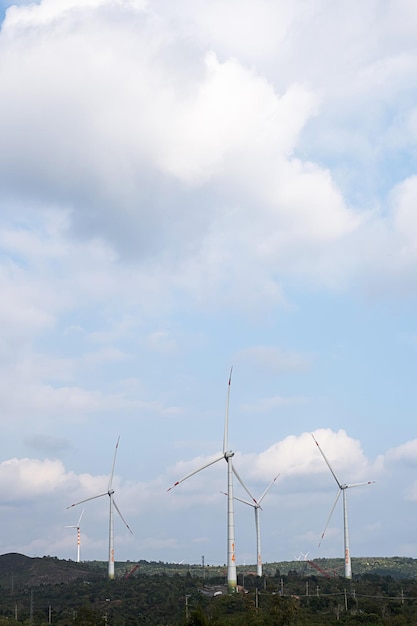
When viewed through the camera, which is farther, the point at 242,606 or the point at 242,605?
the point at 242,605

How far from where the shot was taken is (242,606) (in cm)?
14350

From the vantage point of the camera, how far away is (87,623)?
4892 inches

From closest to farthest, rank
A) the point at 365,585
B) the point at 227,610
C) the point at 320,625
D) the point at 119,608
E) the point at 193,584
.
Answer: the point at 320,625 → the point at 227,610 → the point at 119,608 → the point at 365,585 → the point at 193,584

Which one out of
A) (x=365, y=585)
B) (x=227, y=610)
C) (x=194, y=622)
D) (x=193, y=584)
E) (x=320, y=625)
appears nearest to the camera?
(x=194, y=622)

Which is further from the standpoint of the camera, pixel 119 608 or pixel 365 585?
pixel 365 585

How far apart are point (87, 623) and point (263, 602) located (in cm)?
3847

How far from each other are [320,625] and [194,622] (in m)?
25.9

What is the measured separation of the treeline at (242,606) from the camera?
125312 millimetres

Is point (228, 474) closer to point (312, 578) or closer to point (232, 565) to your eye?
point (232, 565)

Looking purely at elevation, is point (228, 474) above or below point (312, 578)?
above

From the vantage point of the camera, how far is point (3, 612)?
17850 centimetres

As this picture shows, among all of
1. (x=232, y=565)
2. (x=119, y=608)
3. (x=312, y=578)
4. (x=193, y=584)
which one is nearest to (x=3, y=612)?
(x=119, y=608)

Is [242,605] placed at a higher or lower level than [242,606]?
higher

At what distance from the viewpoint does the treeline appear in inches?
4934
